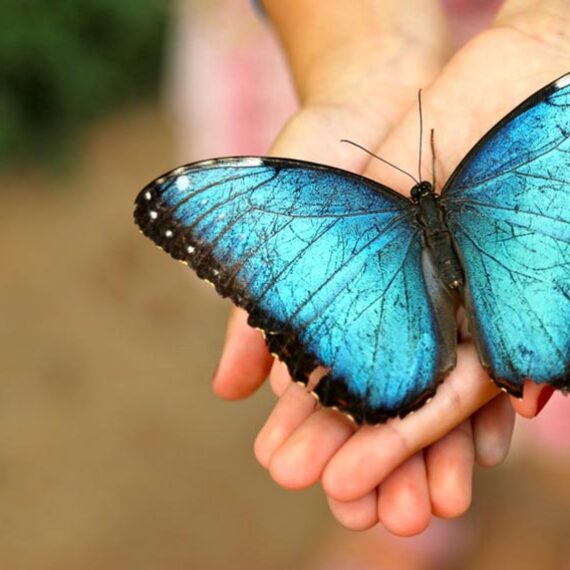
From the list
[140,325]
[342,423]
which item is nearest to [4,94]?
[140,325]

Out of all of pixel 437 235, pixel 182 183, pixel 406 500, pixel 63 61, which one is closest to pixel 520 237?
pixel 437 235

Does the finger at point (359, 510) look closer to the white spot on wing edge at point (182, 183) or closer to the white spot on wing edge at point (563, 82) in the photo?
the white spot on wing edge at point (182, 183)

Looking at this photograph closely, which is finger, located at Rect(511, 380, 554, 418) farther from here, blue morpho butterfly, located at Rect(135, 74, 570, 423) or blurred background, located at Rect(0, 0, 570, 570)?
blurred background, located at Rect(0, 0, 570, 570)

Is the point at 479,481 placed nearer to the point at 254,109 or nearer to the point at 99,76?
the point at 254,109

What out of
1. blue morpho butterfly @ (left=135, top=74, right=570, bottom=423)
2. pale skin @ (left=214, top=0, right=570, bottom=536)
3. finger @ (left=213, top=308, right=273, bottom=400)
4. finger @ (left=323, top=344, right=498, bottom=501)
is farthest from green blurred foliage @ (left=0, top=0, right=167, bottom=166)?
finger @ (left=323, top=344, right=498, bottom=501)

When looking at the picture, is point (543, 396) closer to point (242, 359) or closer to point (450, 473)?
point (450, 473)

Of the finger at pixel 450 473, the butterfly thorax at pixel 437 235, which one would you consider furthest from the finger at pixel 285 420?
the butterfly thorax at pixel 437 235
